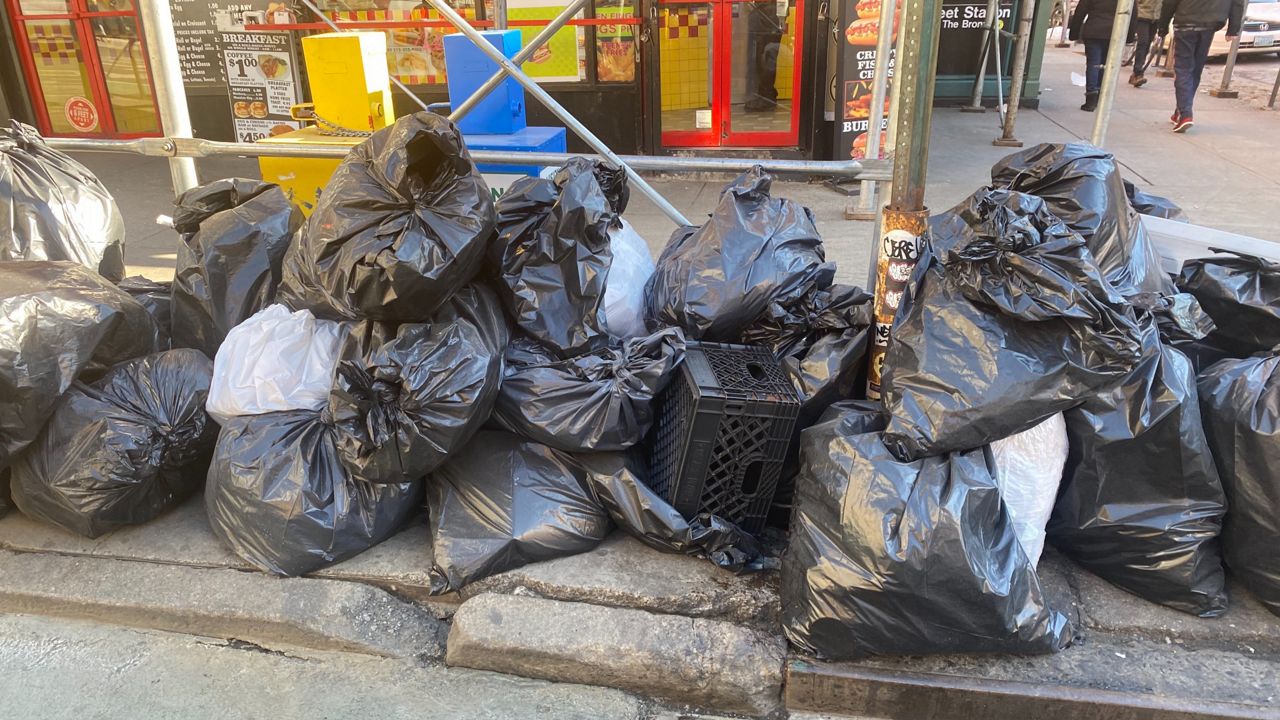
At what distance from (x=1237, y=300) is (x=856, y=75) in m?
4.59

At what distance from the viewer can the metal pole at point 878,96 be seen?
5.66m

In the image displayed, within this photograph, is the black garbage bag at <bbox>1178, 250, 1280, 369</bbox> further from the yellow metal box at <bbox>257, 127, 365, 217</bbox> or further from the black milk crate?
the yellow metal box at <bbox>257, 127, 365, 217</bbox>

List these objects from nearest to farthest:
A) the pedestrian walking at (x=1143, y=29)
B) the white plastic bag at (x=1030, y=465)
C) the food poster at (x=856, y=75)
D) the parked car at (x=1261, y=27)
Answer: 1. the white plastic bag at (x=1030, y=465)
2. the food poster at (x=856, y=75)
3. the pedestrian walking at (x=1143, y=29)
4. the parked car at (x=1261, y=27)

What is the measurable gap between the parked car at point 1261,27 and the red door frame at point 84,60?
14965 millimetres

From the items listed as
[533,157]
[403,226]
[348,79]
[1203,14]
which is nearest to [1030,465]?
[403,226]

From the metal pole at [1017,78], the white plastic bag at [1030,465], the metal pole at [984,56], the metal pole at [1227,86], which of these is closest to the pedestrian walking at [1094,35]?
the metal pole at [984,56]

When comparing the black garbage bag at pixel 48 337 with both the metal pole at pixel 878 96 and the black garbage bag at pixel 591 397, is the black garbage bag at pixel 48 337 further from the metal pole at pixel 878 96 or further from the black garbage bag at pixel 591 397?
the metal pole at pixel 878 96

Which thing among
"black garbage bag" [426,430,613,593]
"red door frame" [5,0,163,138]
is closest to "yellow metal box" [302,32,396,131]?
"black garbage bag" [426,430,613,593]

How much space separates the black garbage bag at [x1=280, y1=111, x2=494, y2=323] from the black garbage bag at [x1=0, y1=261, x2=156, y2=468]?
0.81 metres

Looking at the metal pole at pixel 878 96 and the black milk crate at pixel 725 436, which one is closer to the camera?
the black milk crate at pixel 725 436

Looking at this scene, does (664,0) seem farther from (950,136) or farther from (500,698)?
(500,698)

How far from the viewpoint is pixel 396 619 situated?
101 inches

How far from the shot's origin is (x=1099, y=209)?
2592 millimetres

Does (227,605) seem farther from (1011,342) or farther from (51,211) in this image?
(1011,342)
